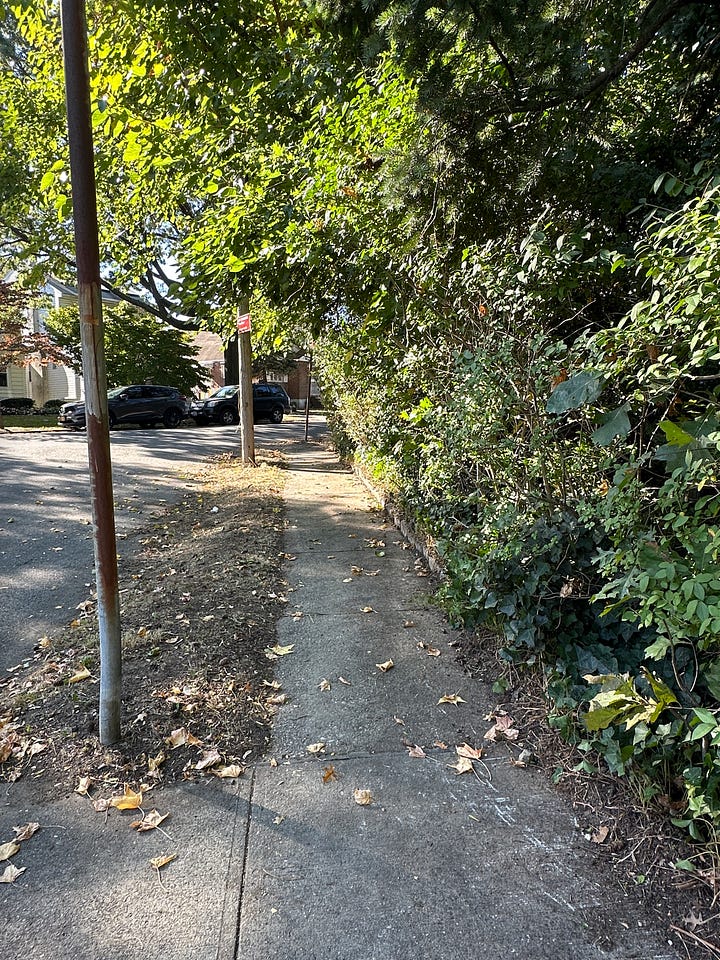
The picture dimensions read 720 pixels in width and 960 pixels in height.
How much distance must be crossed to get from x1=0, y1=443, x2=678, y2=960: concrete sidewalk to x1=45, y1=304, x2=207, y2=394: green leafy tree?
87.5ft

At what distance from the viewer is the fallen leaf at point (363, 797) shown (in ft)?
8.11

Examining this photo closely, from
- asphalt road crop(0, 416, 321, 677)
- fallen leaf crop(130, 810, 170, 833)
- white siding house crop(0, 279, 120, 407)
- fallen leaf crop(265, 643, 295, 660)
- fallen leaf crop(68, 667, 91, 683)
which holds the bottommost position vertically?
fallen leaf crop(130, 810, 170, 833)

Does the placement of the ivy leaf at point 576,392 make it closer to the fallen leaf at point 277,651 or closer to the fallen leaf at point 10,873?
the fallen leaf at point 277,651

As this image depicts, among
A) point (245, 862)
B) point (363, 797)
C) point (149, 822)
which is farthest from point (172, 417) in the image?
point (245, 862)

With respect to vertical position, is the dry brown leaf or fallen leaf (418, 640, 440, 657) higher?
fallen leaf (418, 640, 440, 657)

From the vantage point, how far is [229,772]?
2664mm

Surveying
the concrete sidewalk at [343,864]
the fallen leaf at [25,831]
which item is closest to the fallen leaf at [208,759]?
the concrete sidewalk at [343,864]

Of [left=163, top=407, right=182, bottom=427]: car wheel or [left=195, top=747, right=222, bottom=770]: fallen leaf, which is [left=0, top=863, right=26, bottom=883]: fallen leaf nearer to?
[left=195, top=747, right=222, bottom=770]: fallen leaf

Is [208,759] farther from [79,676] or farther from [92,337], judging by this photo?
[92,337]

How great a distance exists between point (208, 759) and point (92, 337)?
194 centimetres

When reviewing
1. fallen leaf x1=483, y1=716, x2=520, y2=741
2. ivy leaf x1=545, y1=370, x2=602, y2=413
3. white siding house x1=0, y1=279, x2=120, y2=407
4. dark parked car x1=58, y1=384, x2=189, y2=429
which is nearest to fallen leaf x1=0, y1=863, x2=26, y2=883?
fallen leaf x1=483, y1=716, x2=520, y2=741

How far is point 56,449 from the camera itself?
43.9 feet

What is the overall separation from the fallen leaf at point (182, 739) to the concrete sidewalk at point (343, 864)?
0.25 meters

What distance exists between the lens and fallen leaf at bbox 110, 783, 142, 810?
243 cm
